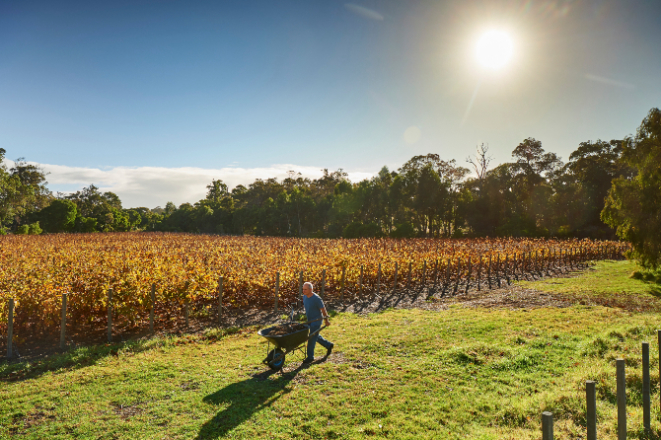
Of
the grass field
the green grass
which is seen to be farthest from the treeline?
the grass field

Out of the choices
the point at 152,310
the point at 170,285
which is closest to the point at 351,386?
the point at 152,310

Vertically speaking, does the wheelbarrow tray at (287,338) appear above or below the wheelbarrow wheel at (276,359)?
above

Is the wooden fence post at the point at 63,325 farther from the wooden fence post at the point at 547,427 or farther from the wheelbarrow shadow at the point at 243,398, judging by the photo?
the wooden fence post at the point at 547,427

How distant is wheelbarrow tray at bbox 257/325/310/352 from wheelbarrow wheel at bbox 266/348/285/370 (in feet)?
0.56

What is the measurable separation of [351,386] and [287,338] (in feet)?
5.13

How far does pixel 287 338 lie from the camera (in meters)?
7.02

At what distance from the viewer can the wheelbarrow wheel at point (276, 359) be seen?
24.3 feet

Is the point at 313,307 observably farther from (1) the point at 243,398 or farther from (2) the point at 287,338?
(1) the point at 243,398

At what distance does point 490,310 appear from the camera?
43.9 ft

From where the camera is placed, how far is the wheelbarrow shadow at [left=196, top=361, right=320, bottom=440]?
5336mm

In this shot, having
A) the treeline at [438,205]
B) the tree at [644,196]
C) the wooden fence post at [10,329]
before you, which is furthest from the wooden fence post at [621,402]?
the treeline at [438,205]

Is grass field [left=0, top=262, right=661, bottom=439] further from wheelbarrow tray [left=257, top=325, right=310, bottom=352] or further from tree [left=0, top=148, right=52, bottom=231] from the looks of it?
tree [left=0, top=148, right=52, bottom=231]

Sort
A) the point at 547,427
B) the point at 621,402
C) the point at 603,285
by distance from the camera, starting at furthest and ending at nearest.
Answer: the point at 603,285
the point at 621,402
the point at 547,427

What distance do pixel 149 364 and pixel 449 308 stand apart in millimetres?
11010
